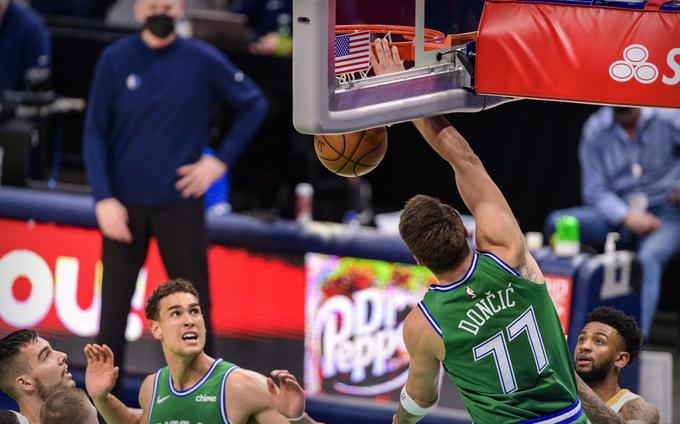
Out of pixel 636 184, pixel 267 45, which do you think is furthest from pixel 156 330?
pixel 267 45

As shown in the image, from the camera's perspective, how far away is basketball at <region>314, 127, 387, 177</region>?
5.80m

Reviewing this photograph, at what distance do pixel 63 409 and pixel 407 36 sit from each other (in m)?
2.14

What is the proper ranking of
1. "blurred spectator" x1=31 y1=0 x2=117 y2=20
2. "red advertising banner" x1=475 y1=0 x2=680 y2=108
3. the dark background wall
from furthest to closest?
"blurred spectator" x1=31 y1=0 x2=117 y2=20 < the dark background wall < "red advertising banner" x1=475 y1=0 x2=680 y2=108

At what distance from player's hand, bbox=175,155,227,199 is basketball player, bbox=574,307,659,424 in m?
2.92

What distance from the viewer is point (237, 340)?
8641 millimetres

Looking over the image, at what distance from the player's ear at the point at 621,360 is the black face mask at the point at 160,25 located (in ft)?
11.7

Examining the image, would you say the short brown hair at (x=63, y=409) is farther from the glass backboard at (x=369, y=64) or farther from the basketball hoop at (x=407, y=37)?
the basketball hoop at (x=407, y=37)

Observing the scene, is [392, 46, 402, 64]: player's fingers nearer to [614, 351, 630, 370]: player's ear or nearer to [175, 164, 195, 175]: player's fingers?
[614, 351, 630, 370]: player's ear

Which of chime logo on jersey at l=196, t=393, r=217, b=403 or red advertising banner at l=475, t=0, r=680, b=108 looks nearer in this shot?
red advertising banner at l=475, t=0, r=680, b=108

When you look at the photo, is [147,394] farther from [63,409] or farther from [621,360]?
[621,360]

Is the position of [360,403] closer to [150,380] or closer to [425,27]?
[150,380]

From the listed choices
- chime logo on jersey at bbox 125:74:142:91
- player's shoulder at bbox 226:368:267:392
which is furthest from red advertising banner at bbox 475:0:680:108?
chime logo on jersey at bbox 125:74:142:91

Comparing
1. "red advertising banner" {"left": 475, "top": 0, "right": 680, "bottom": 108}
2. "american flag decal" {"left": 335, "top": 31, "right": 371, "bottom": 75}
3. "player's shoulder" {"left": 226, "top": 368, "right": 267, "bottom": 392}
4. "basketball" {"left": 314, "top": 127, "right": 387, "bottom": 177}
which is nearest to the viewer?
"american flag decal" {"left": 335, "top": 31, "right": 371, "bottom": 75}

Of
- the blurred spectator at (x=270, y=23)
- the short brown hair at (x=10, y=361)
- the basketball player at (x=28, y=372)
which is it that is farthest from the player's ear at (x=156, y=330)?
the blurred spectator at (x=270, y=23)
